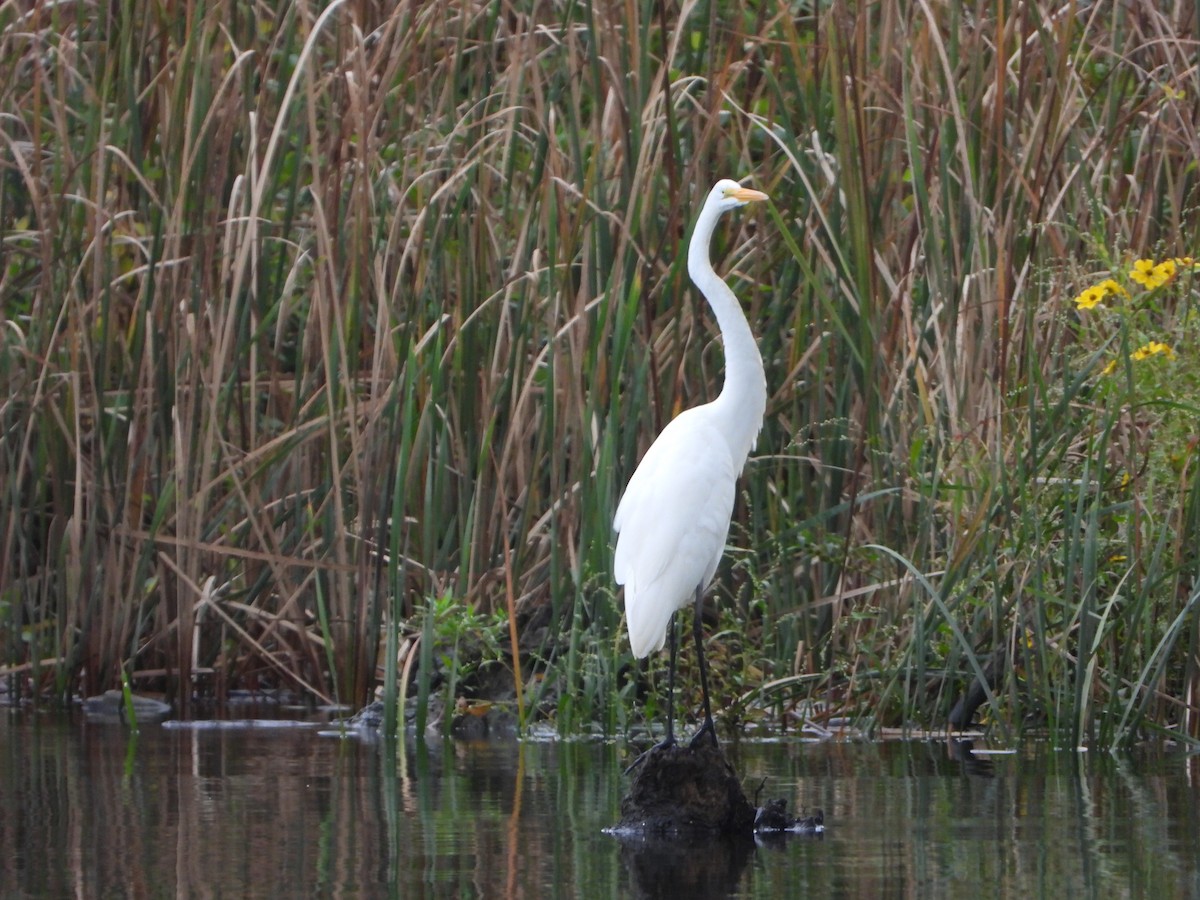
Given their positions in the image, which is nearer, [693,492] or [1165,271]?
[693,492]

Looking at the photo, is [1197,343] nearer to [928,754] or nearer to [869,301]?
[869,301]

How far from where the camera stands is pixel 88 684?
18.9ft

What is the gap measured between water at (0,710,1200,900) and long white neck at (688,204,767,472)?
0.79 metres

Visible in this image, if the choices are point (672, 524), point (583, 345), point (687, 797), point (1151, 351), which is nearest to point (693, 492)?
point (672, 524)

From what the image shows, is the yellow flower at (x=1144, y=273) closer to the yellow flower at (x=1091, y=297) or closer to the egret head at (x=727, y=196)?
the yellow flower at (x=1091, y=297)

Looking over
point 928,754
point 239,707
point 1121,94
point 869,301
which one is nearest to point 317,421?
point 239,707

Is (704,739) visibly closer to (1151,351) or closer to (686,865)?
(686,865)

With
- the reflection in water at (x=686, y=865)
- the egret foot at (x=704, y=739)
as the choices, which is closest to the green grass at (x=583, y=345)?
the egret foot at (x=704, y=739)

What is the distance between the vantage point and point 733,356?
15.3 ft

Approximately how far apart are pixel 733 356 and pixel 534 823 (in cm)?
134

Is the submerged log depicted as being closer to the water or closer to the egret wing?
the water

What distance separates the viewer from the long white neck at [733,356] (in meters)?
4.58

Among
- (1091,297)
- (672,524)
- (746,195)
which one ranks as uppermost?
(746,195)

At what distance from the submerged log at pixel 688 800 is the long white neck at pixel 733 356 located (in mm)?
1086
